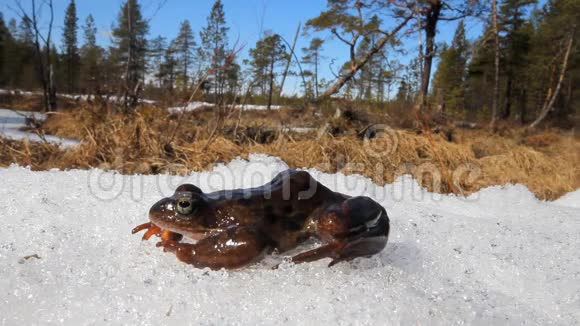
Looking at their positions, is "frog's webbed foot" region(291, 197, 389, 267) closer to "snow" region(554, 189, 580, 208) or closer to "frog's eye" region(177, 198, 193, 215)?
"frog's eye" region(177, 198, 193, 215)

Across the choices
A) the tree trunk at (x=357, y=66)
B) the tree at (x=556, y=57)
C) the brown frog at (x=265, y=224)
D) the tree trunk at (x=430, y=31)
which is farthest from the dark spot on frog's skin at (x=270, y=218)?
the tree at (x=556, y=57)

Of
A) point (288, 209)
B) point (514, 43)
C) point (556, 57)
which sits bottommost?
point (288, 209)

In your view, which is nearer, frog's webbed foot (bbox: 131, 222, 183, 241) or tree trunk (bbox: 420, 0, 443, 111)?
frog's webbed foot (bbox: 131, 222, 183, 241)

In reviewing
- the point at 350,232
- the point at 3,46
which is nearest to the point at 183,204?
the point at 350,232

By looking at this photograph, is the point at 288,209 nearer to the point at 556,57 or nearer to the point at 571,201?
the point at 571,201

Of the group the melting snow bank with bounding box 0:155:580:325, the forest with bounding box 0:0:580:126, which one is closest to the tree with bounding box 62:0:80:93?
the forest with bounding box 0:0:580:126

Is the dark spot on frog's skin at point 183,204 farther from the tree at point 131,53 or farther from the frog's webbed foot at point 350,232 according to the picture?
the tree at point 131,53

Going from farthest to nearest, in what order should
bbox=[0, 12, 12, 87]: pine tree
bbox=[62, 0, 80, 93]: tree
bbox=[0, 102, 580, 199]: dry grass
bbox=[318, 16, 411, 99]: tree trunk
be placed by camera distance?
1. bbox=[62, 0, 80, 93]: tree
2. bbox=[0, 12, 12, 87]: pine tree
3. bbox=[318, 16, 411, 99]: tree trunk
4. bbox=[0, 102, 580, 199]: dry grass

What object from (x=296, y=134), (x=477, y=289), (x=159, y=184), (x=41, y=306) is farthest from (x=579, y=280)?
(x=296, y=134)

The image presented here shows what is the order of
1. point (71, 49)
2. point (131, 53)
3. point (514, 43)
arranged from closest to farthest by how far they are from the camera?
point (131, 53) → point (514, 43) → point (71, 49)
